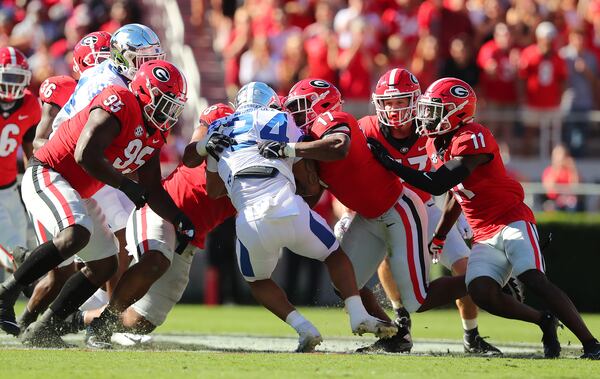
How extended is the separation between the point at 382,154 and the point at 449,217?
33.9 inches

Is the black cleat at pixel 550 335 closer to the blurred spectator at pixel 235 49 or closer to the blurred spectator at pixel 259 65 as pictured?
the blurred spectator at pixel 259 65

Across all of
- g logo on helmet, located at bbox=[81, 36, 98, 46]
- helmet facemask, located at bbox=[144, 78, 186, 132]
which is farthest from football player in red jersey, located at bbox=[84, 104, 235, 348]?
g logo on helmet, located at bbox=[81, 36, 98, 46]

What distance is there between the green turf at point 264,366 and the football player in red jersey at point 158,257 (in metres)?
0.59

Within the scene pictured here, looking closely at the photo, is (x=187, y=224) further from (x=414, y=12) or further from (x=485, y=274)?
(x=414, y=12)

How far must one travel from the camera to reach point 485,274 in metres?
8.27

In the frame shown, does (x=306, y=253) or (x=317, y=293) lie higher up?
(x=306, y=253)

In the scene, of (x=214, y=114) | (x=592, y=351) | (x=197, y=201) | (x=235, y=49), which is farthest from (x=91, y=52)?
(x=235, y=49)

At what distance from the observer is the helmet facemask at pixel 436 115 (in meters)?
8.50

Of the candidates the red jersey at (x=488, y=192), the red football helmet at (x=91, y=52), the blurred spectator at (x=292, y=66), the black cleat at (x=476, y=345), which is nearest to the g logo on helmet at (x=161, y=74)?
the red football helmet at (x=91, y=52)

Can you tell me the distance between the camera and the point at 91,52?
991 cm

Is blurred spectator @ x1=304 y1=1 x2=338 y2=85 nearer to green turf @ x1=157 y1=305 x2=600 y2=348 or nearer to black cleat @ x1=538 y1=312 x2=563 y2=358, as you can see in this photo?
green turf @ x1=157 y1=305 x2=600 y2=348

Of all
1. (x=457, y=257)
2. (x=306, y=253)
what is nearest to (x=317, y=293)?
(x=457, y=257)

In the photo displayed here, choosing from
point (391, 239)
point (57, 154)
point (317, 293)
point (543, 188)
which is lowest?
point (317, 293)

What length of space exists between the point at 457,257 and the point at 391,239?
0.92m
